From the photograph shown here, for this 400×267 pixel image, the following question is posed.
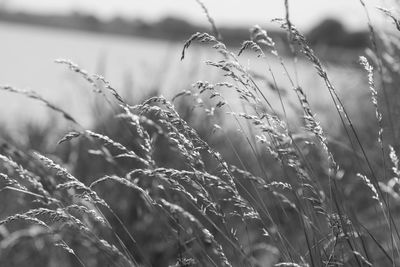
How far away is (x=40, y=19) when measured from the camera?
28359 mm

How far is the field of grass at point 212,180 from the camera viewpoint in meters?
1.62

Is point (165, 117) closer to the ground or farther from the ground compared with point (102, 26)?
farther from the ground

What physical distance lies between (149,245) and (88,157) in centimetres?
74

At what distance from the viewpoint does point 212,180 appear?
170 centimetres

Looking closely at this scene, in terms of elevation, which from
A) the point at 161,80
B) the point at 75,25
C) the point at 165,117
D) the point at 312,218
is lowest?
the point at 75,25

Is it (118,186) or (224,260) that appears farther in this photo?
(118,186)

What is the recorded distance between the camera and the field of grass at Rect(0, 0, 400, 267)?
63.7 inches

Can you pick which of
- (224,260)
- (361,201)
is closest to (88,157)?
(361,201)

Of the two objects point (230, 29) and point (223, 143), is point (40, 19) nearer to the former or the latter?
point (230, 29)

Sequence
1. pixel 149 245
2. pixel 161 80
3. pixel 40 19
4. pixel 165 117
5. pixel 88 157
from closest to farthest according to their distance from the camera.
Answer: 1. pixel 165 117
2. pixel 149 245
3. pixel 88 157
4. pixel 161 80
5. pixel 40 19

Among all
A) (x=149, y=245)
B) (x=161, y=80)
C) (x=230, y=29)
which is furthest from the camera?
(x=230, y=29)

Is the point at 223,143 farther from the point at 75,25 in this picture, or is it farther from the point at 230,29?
the point at 230,29

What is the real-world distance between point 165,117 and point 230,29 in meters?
33.5

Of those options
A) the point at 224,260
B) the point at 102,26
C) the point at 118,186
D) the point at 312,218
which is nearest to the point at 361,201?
the point at 118,186
